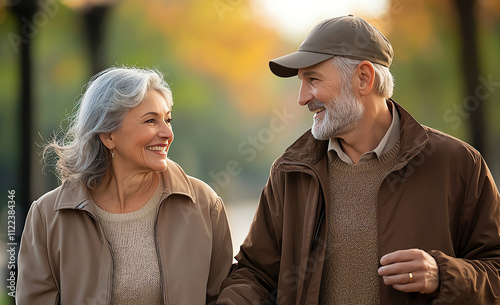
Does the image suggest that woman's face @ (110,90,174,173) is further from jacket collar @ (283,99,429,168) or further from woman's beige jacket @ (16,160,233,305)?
jacket collar @ (283,99,429,168)

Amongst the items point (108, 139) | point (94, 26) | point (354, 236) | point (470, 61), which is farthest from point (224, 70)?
point (354, 236)

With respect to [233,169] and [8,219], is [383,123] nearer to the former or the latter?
[233,169]

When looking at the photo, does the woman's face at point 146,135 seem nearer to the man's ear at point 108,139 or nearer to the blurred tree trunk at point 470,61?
the man's ear at point 108,139

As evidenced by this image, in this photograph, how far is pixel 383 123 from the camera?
2.11 metres

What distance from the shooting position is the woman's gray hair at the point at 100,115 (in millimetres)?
2152

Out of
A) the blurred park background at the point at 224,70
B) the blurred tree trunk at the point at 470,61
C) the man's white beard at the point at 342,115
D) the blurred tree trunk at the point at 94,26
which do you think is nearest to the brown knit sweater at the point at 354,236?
the man's white beard at the point at 342,115

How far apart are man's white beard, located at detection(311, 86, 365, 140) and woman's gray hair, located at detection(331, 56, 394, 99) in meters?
0.06

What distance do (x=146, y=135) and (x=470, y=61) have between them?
7.66 ft

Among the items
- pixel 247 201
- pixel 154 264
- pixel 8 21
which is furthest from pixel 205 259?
pixel 8 21

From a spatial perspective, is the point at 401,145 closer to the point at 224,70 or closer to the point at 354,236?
the point at 354,236

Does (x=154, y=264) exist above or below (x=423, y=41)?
below

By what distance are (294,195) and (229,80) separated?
1.47 metres

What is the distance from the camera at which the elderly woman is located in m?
2.04

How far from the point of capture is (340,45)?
6.70 ft
